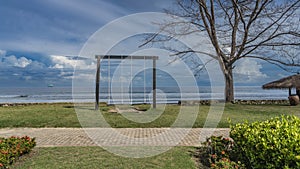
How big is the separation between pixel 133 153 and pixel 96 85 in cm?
732

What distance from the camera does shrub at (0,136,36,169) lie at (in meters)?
3.94

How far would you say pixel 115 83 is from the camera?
34.6ft

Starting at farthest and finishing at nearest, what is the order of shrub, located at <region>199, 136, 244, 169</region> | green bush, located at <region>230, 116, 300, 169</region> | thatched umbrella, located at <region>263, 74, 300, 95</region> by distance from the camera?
thatched umbrella, located at <region>263, 74, 300, 95</region> → shrub, located at <region>199, 136, 244, 169</region> → green bush, located at <region>230, 116, 300, 169</region>

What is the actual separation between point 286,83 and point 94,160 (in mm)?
17447

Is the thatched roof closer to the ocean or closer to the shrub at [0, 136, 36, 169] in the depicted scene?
the ocean

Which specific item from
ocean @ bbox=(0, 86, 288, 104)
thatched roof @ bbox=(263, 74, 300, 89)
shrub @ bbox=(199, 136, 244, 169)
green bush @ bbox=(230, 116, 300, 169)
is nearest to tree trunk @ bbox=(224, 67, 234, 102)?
ocean @ bbox=(0, 86, 288, 104)

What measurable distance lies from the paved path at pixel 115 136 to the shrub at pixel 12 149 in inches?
25.7

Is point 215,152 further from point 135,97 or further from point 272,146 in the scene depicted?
point 135,97

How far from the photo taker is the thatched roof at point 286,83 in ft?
56.9

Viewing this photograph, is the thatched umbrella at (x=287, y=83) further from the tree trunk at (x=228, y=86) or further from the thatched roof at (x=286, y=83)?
the tree trunk at (x=228, y=86)

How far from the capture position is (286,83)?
57.8 feet

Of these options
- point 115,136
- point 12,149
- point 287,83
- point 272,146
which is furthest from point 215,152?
point 287,83

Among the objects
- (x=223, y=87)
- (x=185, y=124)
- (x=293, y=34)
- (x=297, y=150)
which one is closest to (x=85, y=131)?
(x=185, y=124)

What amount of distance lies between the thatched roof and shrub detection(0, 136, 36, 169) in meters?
17.7
